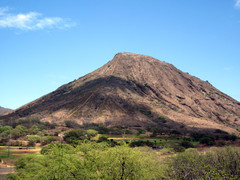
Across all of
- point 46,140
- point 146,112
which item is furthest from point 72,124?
point 146,112

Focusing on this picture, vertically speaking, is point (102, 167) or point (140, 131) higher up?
point (140, 131)

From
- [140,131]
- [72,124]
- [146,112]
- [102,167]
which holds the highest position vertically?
[146,112]

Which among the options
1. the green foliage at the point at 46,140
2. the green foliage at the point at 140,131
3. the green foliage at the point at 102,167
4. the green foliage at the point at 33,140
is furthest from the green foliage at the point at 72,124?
the green foliage at the point at 102,167

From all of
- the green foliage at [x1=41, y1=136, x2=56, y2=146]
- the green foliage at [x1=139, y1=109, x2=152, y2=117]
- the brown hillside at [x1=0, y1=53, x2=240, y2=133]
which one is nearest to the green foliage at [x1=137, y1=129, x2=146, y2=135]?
the brown hillside at [x1=0, y1=53, x2=240, y2=133]

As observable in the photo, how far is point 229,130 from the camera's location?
97562mm

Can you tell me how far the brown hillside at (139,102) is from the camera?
103625 millimetres

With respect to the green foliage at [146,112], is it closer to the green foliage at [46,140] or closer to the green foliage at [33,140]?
the green foliage at [46,140]

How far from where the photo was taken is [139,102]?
115688 millimetres

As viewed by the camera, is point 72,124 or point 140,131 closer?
point 140,131

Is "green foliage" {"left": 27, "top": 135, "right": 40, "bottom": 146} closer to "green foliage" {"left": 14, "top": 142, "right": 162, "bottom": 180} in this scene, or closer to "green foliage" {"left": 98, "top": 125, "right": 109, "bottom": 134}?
"green foliage" {"left": 98, "top": 125, "right": 109, "bottom": 134}

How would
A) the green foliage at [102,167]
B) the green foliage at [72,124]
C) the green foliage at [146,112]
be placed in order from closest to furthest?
1. the green foliage at [102,167]
2. the green foliage at [72,124]
3. the green foliage at [146,112]

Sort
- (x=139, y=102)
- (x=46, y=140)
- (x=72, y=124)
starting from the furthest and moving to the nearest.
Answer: (x=139, y=102) → (x=72, y=124) → (x=46, y=140)

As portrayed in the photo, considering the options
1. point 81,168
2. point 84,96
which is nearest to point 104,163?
point 81,168

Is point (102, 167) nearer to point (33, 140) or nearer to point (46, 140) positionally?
point (46, 140)
